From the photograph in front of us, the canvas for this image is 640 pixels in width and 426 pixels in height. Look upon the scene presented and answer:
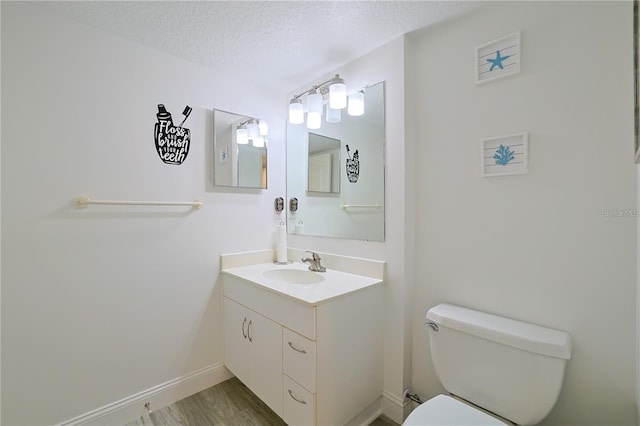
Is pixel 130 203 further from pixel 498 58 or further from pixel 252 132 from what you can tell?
pixel 498 58

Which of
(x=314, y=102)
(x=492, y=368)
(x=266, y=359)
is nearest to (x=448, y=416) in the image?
(x=492, y=368)

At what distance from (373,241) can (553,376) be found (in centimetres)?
97

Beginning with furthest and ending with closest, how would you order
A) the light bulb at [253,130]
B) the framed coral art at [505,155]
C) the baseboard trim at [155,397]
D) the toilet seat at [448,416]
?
1. the light bulb at [253,130]
2. the baseboard trim at [155,397]
3. the framed coral art at [505,155]
4. the toilet seat at [448,416]

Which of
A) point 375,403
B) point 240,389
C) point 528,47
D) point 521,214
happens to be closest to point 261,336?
point 240,389

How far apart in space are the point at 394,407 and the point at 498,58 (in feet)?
6.31

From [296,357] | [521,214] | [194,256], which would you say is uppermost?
[521,214]

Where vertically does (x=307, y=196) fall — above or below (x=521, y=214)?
above

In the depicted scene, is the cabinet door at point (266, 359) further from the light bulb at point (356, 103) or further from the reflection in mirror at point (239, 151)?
the light bulb at point (356, 103)

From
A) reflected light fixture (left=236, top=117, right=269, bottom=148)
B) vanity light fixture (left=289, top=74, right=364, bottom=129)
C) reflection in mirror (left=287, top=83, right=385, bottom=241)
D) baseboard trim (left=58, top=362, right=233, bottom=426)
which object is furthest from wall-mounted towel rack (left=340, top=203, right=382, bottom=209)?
baseboard trim (left=58, top=362, right=233, bottom=426)

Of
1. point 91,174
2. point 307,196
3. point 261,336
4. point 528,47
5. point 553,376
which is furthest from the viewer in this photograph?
point 307,196

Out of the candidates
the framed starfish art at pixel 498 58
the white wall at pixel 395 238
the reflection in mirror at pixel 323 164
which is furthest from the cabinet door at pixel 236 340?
the framed starfish art at pixel 498 58

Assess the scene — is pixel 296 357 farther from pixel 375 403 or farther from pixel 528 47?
pixel 528 47

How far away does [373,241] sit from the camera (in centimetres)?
171

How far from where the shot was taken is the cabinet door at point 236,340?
172cm
